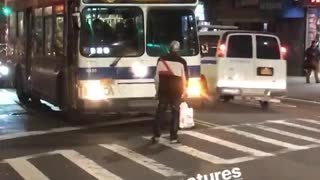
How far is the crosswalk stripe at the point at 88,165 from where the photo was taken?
9.17 meters

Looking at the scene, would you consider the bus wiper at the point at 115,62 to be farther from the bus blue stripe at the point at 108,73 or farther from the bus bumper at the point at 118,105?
the bus bumper at the point at 118,105

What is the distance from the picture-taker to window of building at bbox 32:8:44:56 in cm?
1631

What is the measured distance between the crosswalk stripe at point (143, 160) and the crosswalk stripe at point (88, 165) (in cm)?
63

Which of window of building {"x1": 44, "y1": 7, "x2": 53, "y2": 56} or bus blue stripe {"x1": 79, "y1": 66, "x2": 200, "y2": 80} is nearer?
bus blue stripe {"x1": 79, "y1": 66, "x2": 200, "y2": 80}

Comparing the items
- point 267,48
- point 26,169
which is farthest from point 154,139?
point 267,48

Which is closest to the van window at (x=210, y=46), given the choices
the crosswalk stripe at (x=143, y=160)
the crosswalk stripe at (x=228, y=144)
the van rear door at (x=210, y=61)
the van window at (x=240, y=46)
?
the van rear door at (x=210, y=61)

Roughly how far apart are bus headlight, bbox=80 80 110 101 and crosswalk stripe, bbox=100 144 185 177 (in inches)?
65.2

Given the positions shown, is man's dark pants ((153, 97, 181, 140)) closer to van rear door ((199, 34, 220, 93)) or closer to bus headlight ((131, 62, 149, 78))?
bus headlight ((131, 62, 149, 78))

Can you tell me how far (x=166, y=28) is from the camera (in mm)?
13492

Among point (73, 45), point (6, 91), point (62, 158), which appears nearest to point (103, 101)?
point (73, 45)

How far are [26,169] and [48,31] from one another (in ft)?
20.9

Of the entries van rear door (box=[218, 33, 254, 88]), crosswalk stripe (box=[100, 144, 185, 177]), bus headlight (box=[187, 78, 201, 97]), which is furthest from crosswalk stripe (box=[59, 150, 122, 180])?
A: van rear door (box=[218, 33, 254, 88])

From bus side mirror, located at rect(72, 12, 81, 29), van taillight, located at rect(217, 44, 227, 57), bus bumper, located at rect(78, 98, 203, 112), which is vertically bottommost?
bus bumper, located at rect(78, 98, 203, 112)

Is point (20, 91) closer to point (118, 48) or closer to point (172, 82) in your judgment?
point (118, 48)
